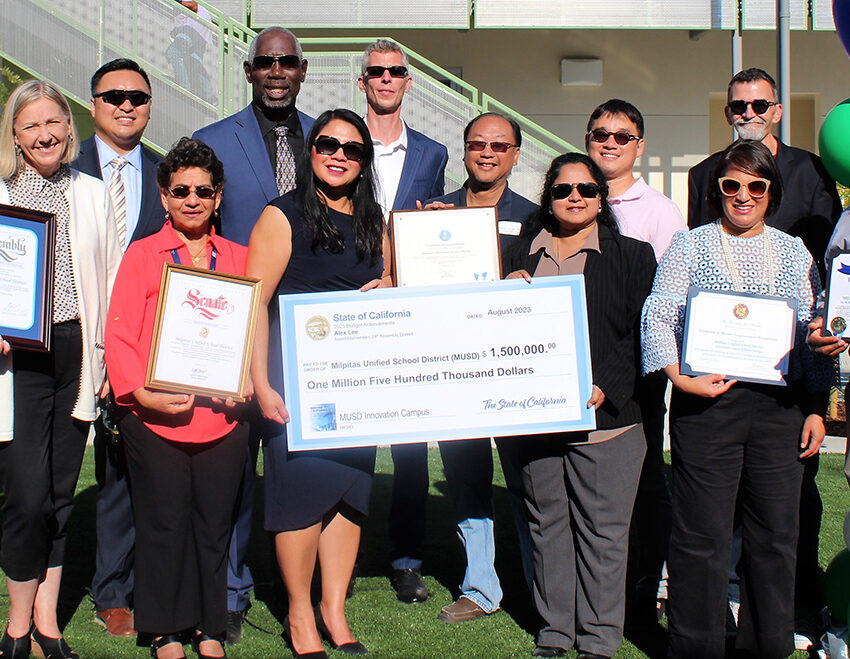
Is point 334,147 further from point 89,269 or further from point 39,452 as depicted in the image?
point 39,452

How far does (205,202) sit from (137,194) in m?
0.95

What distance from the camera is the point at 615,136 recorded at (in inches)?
195

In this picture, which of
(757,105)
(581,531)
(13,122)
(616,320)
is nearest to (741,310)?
(616,320)

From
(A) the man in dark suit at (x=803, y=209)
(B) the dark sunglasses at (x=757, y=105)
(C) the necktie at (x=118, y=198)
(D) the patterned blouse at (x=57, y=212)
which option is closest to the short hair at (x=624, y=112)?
(A) the man in dark suit at (x=803, y=209)

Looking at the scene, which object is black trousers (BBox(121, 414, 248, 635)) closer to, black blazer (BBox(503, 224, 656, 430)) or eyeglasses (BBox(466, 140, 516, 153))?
black blazer (BBox(503, 224, 656, 430))

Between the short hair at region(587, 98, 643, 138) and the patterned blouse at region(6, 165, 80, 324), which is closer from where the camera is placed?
the patterned blouse at region(6, 165, 80, 324)

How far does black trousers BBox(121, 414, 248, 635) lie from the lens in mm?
4109

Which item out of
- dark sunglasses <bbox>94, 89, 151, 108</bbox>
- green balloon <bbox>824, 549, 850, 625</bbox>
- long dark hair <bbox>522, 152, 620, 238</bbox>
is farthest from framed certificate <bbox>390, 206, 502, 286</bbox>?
green balloon <bbox>824, 549, 850, 625</bbox>

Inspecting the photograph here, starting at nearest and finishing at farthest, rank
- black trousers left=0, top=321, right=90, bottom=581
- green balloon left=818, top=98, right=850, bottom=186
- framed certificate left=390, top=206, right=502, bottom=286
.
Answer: black trousers left=0, top=321, right=90, bottom=581 < green balloon left=818, top=98, right=850, bottom=186 < framed certificate left=390, top=206, right=502, bottom=286

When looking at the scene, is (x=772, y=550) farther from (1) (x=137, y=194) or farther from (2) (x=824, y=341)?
(1) (x=137, y=194)

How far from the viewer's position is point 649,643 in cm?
458

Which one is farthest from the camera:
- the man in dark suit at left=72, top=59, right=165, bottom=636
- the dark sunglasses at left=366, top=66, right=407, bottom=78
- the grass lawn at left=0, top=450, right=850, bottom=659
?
Answer: the dark sunglasses at left=366, top=66, right=407, bottom=78

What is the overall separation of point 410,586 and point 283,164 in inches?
91.3

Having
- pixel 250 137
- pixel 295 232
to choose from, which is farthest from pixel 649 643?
pixel 250 137
